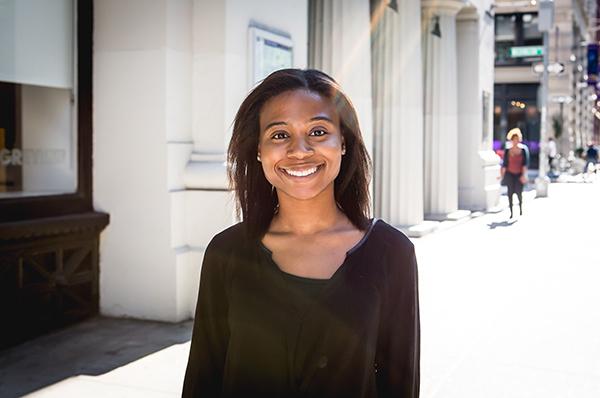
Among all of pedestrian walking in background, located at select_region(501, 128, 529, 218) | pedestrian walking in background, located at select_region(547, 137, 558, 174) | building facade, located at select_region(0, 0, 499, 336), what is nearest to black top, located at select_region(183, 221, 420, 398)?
building facade, located at select_region(0, 0, 499, 336)

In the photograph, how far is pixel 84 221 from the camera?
6621 millimetres

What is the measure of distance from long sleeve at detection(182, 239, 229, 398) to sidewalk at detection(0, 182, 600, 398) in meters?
2.64

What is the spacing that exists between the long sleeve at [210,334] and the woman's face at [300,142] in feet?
1.01

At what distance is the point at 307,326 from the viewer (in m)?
2.14

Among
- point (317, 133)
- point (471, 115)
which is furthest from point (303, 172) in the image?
point (471, 115)

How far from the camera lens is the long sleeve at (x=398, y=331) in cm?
225

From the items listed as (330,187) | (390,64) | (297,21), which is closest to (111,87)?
(297,21)

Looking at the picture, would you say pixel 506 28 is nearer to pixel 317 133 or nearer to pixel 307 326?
pixel 317 133

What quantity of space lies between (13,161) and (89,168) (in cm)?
69

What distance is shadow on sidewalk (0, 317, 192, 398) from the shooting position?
5.16 m

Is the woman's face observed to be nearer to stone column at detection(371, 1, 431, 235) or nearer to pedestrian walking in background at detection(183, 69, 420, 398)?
pedestrian walking in background at detection(183, 69, 420, 398)

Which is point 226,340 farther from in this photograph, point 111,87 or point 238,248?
point 111,87

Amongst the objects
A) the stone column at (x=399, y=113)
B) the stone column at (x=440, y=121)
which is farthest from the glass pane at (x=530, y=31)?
the stone column at (x=399, y=113)

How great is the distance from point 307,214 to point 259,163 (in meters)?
0.25
